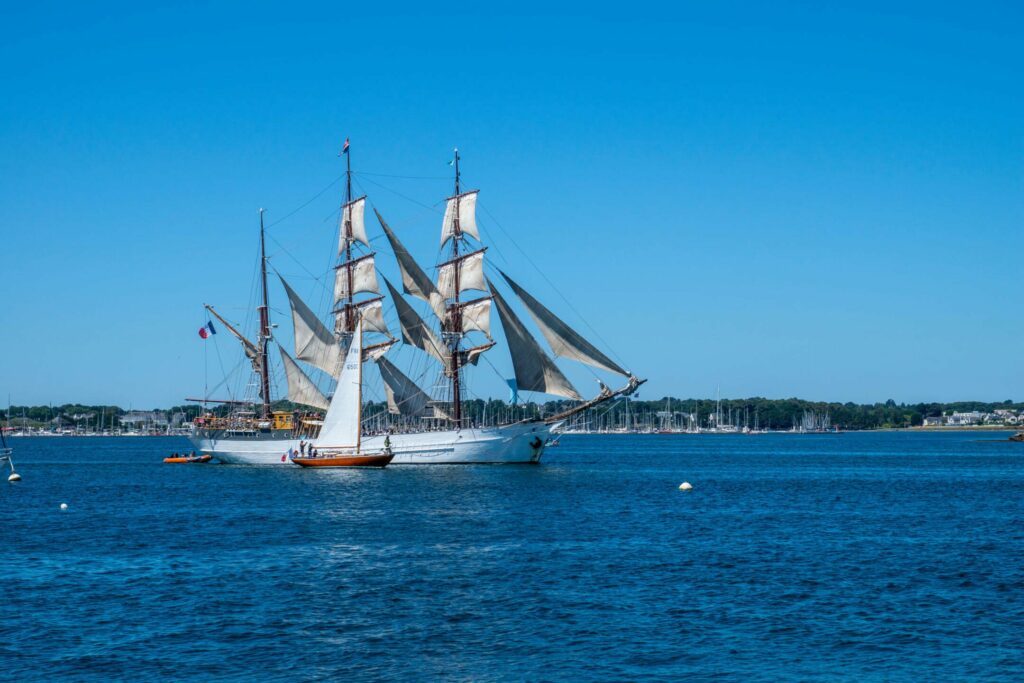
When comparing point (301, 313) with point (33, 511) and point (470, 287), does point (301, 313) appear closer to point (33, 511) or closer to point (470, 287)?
point (470, 287)

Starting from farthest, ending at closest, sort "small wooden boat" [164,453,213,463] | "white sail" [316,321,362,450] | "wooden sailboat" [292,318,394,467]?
"small wooden boat" [164,453,213,463] < "wooden sailboat" [292,318,394,467] < "white sail" [316,321,362,450]

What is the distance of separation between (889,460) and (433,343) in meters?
59.5

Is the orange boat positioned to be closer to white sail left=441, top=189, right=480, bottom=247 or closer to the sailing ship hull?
the sailing ship hull

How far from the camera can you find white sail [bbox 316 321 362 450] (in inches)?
3093

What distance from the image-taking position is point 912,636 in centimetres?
2534

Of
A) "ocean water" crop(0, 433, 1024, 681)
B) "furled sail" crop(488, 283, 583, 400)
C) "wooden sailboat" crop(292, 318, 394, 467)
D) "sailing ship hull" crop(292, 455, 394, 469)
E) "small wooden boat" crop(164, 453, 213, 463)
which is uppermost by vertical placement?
"furled sail" crop(488, 283, 583, 400)

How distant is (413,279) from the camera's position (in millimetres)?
91188

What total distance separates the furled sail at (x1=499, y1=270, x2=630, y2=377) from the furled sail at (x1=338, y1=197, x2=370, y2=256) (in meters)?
21.2

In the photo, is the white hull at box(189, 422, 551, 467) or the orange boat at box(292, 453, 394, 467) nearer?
the orange boat at box(292, 453, 394, 467)

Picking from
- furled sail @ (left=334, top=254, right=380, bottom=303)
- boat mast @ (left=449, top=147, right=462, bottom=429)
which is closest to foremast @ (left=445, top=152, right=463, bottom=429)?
boat mast @ (left=449, top=147, right=462, bottom=429)

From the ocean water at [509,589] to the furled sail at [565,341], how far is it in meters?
22.4

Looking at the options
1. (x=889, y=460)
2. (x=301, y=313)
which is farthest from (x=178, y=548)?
(x=889, y=460)

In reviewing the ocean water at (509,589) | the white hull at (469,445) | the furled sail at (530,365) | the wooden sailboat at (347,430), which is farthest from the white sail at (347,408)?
the ocean water at (509,589)

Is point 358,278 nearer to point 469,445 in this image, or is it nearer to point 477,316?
point 477,316
